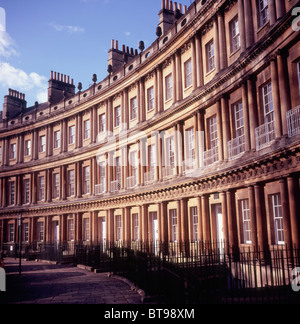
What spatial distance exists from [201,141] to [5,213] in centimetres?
2335

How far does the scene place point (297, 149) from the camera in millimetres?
10352

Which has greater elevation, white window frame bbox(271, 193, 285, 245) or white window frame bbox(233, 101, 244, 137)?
white window frame bbox(233, 101, 244, 137)

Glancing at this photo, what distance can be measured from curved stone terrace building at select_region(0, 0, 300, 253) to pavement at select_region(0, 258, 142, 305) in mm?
4069

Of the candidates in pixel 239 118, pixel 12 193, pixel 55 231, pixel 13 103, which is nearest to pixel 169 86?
pixel 239 118

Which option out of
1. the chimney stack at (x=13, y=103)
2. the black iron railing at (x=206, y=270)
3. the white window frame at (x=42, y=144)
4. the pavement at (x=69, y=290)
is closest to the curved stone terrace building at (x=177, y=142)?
the white window frame at (x=42, y=144)

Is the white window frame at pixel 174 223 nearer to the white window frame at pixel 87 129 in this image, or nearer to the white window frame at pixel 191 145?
the white window frame at pixel 191 145

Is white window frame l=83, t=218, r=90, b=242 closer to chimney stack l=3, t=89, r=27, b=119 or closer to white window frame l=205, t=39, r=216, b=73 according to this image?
chimney stack l=3, t=89, r=27, b=119

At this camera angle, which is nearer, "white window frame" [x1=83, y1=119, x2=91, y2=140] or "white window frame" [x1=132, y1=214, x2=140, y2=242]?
"white window frame" [x1=132, y1=214, x2=140, y2=242]

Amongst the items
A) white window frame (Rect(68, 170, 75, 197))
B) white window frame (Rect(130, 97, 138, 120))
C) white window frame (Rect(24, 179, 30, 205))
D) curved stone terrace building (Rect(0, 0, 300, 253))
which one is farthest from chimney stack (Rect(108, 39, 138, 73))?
white window frame (Rect(24, 179, 30, 205))

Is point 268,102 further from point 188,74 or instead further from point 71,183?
point 71,183

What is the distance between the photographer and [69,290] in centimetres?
1142

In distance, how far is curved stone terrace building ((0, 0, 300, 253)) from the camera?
1191cm

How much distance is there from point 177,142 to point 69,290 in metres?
9.97
